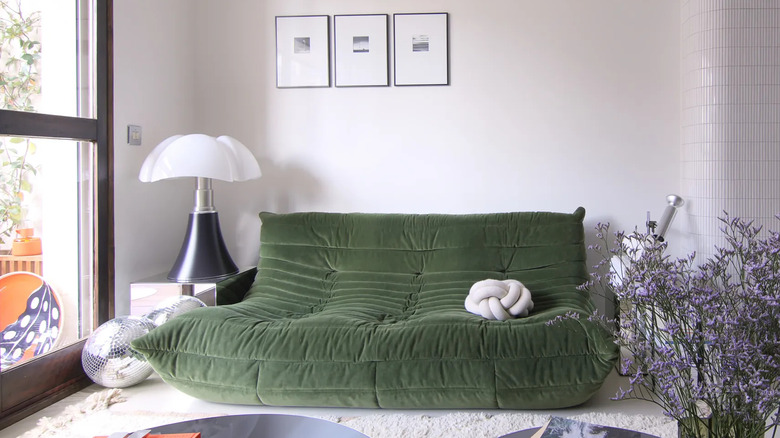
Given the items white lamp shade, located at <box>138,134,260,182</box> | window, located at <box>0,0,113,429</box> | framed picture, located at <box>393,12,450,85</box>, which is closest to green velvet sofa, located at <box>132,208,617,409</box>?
window, located at <box>0,0,113,429</box>

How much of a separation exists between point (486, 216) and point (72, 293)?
2096 mm

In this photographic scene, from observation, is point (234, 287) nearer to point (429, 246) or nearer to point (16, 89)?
point (429, 246)

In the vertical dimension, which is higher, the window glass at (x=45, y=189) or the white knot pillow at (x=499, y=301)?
the window glass at (x=45, y=189)

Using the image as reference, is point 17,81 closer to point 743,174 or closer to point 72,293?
point 72,293

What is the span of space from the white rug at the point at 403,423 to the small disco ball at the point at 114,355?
238 mm

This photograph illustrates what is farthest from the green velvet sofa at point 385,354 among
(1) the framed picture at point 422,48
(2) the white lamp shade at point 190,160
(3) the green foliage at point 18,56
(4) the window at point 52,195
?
(1) the framed picture at point 422,48

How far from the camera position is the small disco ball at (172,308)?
3031 millimetres

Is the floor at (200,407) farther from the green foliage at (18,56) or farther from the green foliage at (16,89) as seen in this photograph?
the green foliage at (18,56)

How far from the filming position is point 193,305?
10.1ft

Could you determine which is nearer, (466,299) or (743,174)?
(466,299)

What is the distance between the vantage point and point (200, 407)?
8.84ft

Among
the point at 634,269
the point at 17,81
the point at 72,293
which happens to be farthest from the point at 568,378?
the point at 17,81

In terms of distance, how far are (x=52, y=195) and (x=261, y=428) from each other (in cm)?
184

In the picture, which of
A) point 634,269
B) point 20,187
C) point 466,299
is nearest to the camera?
point 634,269
